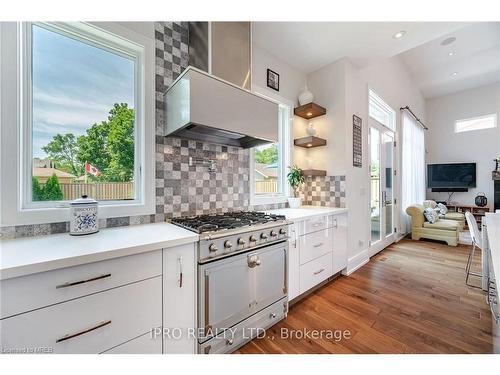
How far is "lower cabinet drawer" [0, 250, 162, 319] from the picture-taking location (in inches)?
30.9

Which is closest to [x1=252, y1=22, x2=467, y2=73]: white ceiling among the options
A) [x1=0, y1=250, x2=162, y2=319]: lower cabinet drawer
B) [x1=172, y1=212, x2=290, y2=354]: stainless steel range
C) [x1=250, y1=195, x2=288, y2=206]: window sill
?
[x1=250, y1=195, x2=288, y2=206]: window sill

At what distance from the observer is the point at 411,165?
16.3 ft

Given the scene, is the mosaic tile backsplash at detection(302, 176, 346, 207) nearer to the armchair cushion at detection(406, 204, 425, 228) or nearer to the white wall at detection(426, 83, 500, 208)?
the armchair cushion at detection(406, 204, 425, 228)

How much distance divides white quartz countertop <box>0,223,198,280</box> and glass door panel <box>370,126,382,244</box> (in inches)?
128

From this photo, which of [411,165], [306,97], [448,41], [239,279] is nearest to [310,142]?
[306,97]

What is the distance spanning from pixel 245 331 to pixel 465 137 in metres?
8.18

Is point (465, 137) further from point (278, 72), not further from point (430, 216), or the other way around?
point (278, 72)

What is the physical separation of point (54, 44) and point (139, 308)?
1.75 metres

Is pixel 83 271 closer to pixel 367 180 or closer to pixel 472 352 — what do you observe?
pixel 472 352

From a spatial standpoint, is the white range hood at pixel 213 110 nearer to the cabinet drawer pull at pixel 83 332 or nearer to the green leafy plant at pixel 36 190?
the green leafy plant at pixel 36 190

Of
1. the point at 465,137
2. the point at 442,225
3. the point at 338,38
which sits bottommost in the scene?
the point at 442,225
